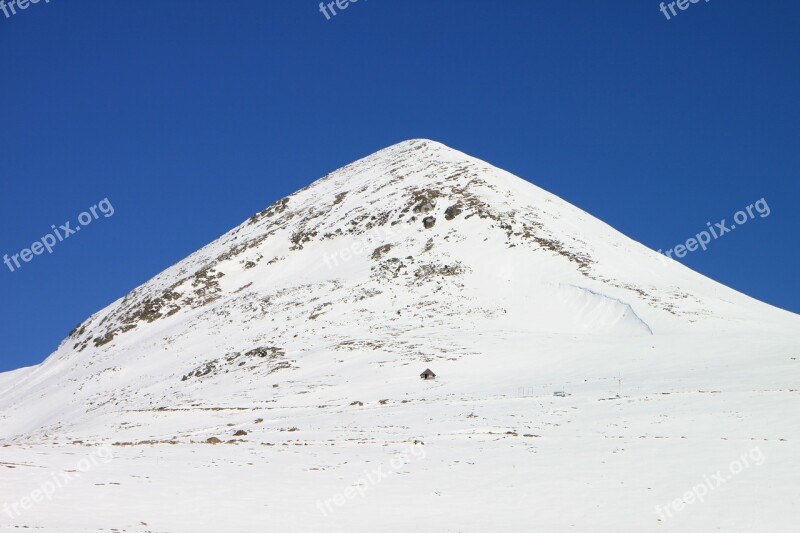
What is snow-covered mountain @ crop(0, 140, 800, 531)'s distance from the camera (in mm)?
18266

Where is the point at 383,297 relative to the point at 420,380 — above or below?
above

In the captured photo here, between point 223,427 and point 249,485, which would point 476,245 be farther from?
point 249,485

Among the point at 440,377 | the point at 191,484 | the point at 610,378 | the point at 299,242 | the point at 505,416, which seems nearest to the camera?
the point at 191,484

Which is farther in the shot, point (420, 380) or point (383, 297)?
point (383, 297)

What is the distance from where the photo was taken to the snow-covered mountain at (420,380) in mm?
18266

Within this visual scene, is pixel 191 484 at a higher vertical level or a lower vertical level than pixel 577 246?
higher

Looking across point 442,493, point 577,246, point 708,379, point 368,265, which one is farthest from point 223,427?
point 577,246

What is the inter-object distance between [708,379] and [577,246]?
3345cm

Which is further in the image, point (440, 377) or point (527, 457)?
point (440, 377)

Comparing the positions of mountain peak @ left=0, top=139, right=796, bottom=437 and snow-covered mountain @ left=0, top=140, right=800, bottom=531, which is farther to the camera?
mountain peak @ left=0, top=139, right=796, bottom=437

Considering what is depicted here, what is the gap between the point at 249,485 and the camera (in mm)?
19281

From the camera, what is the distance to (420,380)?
40719 mm

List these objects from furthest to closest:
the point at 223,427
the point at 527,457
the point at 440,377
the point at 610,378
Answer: the point at 440,377 < the point at 610,378 < the point at 223,427 < the point at 527,457

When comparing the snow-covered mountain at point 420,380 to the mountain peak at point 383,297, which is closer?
the snow-covered mountain at point 420,380
